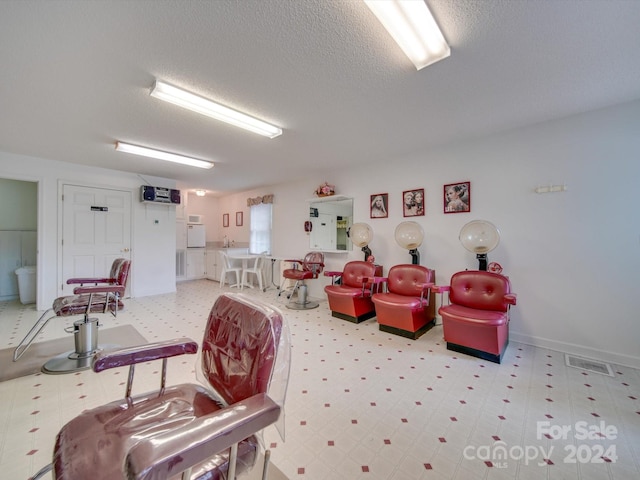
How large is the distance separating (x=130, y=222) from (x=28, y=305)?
6.88 feet

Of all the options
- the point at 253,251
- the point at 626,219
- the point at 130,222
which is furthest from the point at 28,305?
the point at 626,219

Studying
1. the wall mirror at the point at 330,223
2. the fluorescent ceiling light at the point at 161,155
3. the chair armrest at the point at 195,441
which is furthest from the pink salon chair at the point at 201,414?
the wall mirror at the point at 330,223

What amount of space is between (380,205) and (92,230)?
515 cm

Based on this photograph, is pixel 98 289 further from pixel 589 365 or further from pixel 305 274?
pixel 589 365

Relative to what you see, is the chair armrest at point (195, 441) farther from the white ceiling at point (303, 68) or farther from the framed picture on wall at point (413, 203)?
the framed picture on wall at point (413, 203)

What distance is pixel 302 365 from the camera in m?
2.54

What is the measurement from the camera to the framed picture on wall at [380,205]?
419 centimetres

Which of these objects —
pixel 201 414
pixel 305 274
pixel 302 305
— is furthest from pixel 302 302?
pixel 201 414

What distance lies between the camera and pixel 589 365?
8.32ft

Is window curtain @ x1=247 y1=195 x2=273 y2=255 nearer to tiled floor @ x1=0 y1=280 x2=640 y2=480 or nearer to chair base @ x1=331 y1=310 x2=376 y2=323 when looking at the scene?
chair base @ x1=331 y1=310 x2=376 y2=323

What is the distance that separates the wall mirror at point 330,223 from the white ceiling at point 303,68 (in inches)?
62.8

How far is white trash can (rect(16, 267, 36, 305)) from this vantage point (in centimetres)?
447

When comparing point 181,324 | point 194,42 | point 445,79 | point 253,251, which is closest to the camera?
point 194,42

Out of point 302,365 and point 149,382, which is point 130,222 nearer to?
point 149,382
